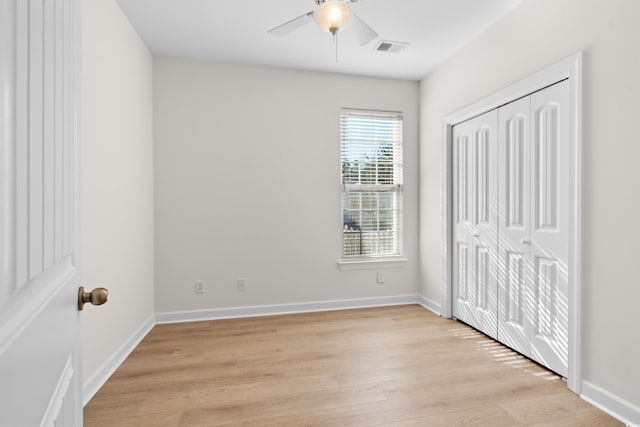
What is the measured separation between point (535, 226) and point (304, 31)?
2503 millimetres

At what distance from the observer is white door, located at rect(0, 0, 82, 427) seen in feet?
1.46

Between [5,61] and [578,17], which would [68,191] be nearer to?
[5,61]

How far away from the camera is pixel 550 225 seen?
2.46 meters

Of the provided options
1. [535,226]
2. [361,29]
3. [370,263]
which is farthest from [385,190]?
[361,29]

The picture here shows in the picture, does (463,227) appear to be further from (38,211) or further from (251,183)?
(38,211)

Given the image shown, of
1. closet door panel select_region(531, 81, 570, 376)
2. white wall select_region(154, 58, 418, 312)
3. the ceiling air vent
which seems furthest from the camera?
white wall select_region(154, 58, 418, 312)

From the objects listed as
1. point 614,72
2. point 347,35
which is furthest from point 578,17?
point 347,35

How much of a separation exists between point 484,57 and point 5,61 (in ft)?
11.4

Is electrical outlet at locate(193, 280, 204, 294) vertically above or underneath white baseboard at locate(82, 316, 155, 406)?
above

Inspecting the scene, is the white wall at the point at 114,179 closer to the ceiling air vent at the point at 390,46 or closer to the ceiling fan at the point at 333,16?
the ceiling fan at the point at 333,16

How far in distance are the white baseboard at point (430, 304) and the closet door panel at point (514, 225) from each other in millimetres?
872

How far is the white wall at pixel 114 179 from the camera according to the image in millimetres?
2143

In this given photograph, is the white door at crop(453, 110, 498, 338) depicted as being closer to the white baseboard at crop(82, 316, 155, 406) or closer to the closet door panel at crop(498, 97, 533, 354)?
the closet door panel at crop(498, 97, 533, 354)

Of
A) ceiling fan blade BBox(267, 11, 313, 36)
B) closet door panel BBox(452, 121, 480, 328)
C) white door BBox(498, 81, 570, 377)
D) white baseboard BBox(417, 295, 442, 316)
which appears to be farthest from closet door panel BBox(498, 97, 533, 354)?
ceiling fan blade BBox(267, 11, 313, 36)
